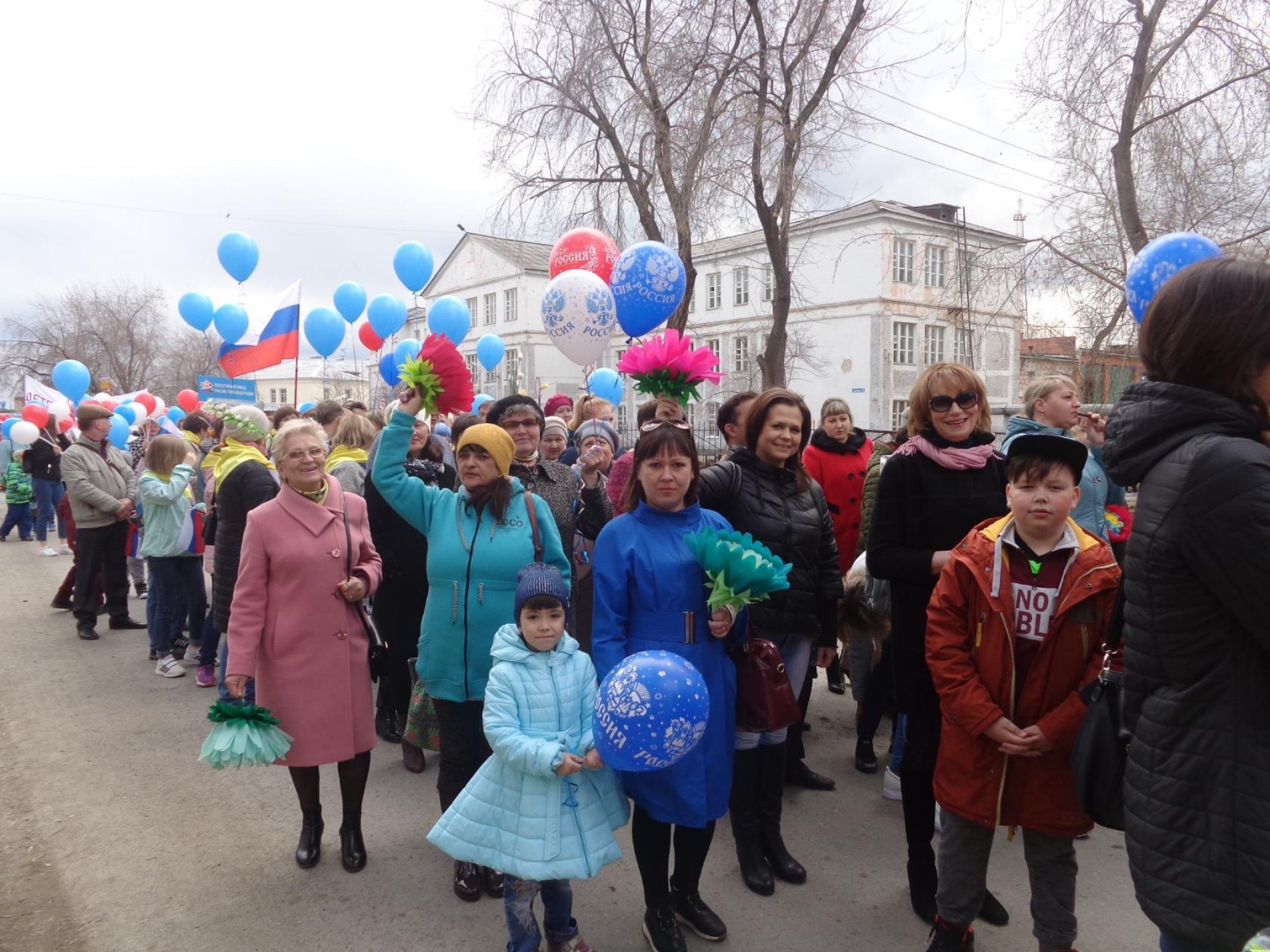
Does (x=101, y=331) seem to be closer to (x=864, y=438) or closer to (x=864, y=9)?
(x=864, y=9)

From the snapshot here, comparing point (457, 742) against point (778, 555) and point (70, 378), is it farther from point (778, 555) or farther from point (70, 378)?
point (70, 378)

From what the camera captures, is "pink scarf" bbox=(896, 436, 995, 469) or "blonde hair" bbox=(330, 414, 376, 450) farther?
"blonde hair" bbox=(330, 414, 376, 450)

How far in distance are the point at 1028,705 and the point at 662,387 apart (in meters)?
2.20

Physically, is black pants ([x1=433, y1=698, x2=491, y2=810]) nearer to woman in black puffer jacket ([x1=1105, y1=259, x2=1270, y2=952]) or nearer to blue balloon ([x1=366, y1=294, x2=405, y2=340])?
woman in black puffer jacket ([x1=1105, y1=259, x2=1270, y2=952])

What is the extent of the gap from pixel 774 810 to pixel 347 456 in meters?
3.44

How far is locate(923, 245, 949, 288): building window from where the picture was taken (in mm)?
33969

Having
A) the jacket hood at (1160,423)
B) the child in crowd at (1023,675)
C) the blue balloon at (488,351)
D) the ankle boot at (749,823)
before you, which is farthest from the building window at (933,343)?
the jacket hood at (1160,423)

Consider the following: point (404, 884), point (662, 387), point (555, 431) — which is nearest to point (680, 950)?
point (404, 884)

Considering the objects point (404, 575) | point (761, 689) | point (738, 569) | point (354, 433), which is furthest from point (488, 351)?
point (738, 569)

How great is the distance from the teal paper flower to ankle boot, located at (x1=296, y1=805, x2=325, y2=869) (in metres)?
2.13

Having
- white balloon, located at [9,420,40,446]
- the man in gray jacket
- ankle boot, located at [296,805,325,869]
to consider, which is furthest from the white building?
ankle boot, located at [296,805,325,869]

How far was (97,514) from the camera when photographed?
7.02 meters

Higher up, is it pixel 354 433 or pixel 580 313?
pixel 580 313

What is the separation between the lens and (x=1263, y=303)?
1.62 metres
